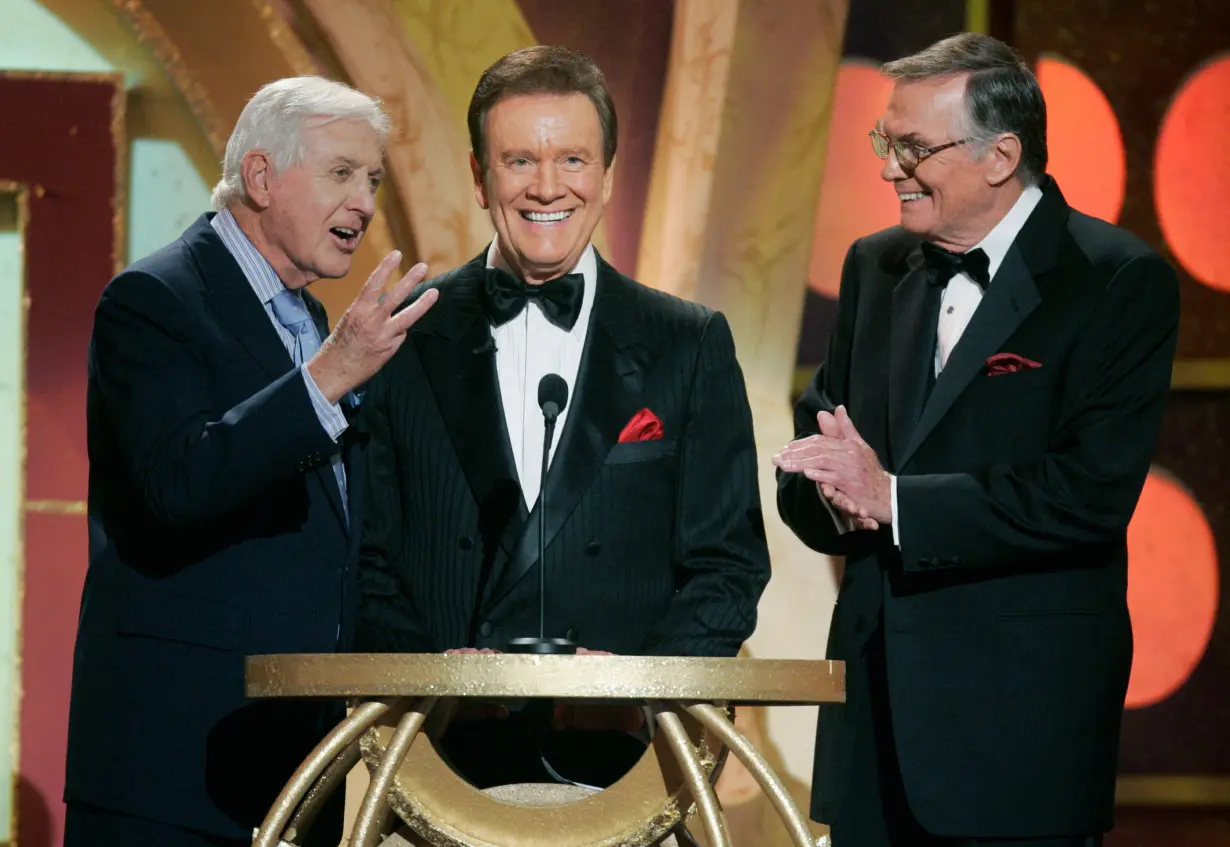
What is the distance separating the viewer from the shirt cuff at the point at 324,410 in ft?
7.54

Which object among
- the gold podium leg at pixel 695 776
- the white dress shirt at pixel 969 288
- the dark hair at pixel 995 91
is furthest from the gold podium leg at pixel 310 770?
the dark hair at pixel 995 91

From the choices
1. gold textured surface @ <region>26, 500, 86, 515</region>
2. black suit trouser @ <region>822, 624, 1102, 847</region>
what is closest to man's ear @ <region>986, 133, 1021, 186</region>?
black suit trouser @ <region>822, 624, 1102, 847</region>

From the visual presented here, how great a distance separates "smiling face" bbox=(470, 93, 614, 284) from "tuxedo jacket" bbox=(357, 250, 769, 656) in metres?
0.13

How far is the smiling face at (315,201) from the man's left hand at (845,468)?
86 cm

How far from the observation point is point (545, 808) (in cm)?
204

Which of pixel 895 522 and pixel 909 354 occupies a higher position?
pixel 909 354

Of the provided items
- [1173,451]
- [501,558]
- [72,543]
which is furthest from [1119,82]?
[72,543]

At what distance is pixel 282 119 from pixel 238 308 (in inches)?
16.2

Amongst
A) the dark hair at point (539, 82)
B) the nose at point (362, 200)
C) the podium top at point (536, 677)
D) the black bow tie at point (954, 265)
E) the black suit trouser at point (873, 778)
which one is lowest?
the black suit trouser at point (873, 778)

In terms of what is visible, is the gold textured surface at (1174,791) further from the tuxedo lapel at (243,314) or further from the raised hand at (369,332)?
the raised hand at (369,332)

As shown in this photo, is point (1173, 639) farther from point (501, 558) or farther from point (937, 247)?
point (501, 558)

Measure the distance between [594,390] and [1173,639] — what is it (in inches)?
91.5

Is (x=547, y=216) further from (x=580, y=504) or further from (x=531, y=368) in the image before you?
(x=580, y=504)

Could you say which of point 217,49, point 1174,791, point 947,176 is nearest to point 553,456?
point 947,176
